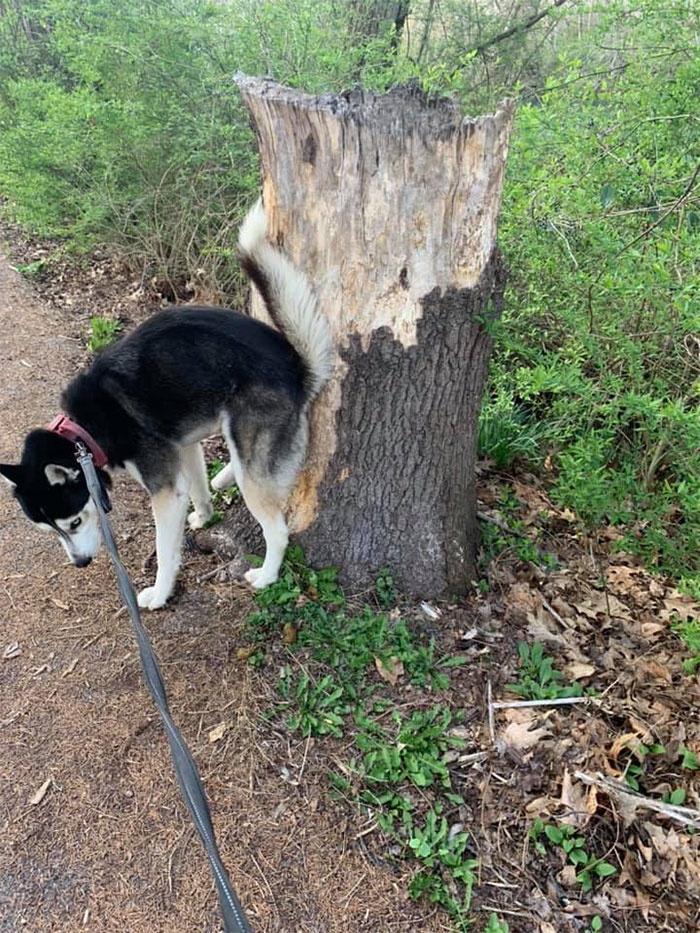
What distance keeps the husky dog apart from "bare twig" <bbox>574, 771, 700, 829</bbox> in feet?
5.54

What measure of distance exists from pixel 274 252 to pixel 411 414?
3.03ft

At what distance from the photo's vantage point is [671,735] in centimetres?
255

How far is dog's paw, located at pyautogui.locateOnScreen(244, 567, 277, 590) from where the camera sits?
3117mm

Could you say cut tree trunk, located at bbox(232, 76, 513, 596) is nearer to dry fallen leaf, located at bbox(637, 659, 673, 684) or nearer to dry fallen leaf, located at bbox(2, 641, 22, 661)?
dry fallen leaf, located at bbox(637, 659, 673, 684)

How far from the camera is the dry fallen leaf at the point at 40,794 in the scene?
239 cm

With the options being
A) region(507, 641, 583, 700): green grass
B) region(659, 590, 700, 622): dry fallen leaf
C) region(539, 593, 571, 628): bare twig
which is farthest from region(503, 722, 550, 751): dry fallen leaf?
region(659, 590, 700, 622): dry fallen leaf

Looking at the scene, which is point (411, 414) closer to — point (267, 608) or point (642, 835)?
point (267, 608)

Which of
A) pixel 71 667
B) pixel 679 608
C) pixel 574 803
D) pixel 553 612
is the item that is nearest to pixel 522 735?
pixel 574 803

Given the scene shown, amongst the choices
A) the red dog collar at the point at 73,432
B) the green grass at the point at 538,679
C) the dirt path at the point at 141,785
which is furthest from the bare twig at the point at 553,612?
the red dog collar at the point at 73,432

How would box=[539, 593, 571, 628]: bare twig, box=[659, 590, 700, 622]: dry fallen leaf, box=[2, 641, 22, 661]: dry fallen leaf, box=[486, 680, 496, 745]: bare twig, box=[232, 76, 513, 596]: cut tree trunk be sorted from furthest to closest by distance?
1. box=[659, 590, 700, 622]: dry fallen leaf
2. box=[539, 593, 571, 628]: bare twig
3. box=[2, 641, 22, 661]: dry fallen leaf
4. box=[486, 680, 496, 745]: bare twig
5. box=[232, 76, 513, 596]: cut tree trunk

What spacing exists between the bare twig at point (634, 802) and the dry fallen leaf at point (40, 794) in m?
2.12

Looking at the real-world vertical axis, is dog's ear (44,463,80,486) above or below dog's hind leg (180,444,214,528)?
above

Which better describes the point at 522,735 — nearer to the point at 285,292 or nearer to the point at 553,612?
the point at 553,612

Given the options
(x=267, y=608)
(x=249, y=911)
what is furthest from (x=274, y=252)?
(x=249, y=911)
